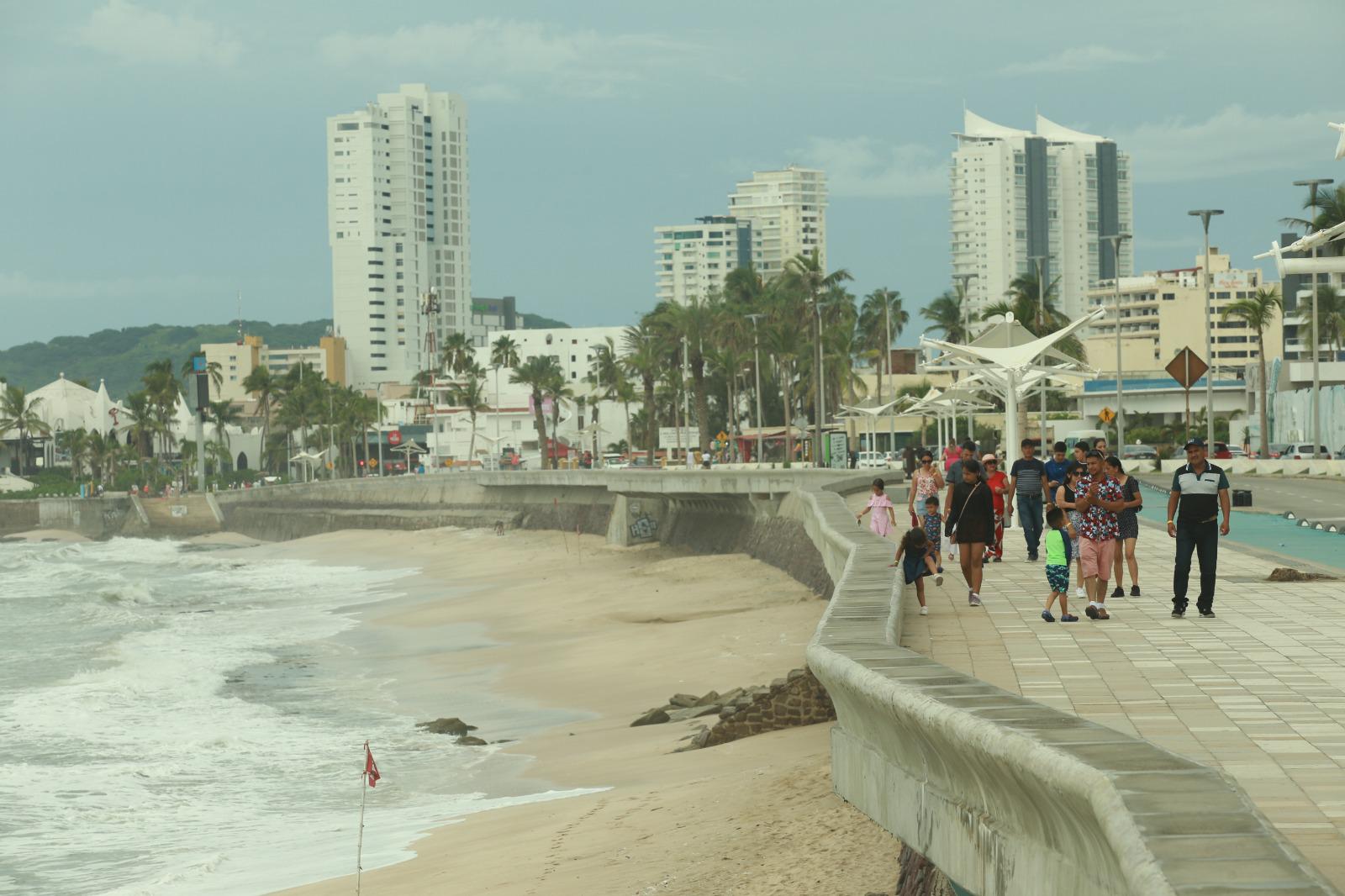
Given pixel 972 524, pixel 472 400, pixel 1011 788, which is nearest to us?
pixel 1011 788

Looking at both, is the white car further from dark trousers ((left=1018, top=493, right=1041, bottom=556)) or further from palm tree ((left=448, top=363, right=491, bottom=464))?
dark trousers ((left=1018, top=493, right=1041, bottom=556))

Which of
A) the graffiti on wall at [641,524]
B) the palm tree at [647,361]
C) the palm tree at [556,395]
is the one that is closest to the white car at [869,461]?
the palm tree at [647,361]

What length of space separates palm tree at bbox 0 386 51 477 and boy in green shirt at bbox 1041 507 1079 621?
157m

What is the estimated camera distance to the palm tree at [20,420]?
154875mm

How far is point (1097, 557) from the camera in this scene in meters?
13.2

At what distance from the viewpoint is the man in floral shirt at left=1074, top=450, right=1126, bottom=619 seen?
43.1ft

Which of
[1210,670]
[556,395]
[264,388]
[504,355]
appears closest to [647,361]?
[556,395]

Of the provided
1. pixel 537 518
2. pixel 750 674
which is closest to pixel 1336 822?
pixel 750 674

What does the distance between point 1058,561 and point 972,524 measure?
1.23m

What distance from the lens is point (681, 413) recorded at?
128750 millimetres

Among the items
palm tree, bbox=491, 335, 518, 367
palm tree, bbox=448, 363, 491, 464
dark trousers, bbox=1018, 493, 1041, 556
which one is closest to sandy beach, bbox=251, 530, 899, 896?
dark trousers, bbox=1018, 493, 1041, 556

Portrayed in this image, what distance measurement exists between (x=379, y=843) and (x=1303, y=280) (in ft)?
375

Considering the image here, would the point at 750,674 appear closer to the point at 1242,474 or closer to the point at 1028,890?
the point at 1028,890

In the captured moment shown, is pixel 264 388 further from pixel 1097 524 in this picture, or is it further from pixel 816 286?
pixel 1097 524
